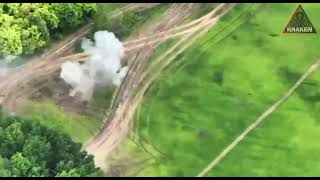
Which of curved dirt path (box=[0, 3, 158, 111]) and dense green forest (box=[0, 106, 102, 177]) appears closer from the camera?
dense green forest (box=[0, 106, 102, 177])

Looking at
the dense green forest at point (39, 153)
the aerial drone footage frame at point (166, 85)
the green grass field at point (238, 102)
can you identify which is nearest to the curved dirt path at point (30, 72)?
the aerial drone footage frame at point (166, 85)

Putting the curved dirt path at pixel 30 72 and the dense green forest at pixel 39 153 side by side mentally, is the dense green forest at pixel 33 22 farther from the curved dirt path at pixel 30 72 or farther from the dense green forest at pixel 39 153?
the dense green forest at pixel 39 153

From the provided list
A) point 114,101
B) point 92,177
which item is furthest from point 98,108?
point 92,177

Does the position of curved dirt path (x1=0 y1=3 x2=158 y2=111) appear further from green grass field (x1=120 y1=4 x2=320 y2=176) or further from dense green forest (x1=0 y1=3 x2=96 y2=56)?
green grass field (x1=120 y1=4 x2=320 y2=176)

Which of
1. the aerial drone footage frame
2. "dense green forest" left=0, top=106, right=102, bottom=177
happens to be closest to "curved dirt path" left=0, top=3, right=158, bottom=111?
the aerial drone footage frame

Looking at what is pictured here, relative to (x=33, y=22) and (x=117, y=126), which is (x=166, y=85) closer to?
(x=117, y=126)

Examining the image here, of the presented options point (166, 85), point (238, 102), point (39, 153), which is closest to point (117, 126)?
point (166, 85)

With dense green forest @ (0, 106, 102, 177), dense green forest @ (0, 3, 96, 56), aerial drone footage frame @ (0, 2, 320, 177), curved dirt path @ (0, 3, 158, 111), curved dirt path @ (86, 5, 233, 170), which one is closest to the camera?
dense green forest @ (0, 106, 102, 177)
